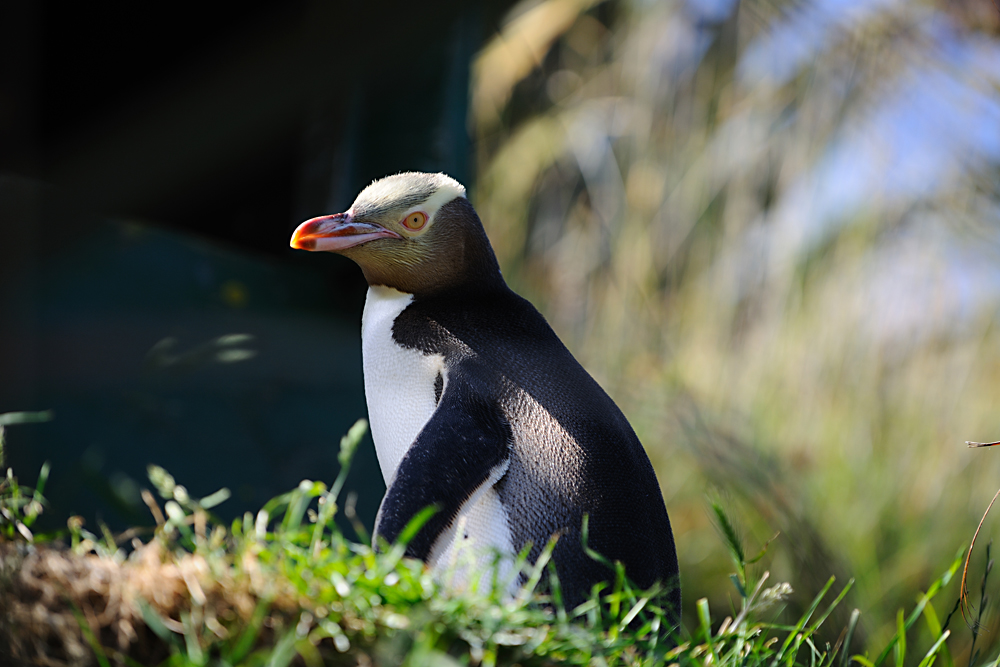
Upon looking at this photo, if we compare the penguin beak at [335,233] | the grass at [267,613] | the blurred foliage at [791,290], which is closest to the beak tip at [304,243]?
the penguin beak at [335,233]

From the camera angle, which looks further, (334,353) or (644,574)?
(334,353)

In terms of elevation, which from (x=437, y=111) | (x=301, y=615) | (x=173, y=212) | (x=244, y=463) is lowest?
(x=244, y=463)

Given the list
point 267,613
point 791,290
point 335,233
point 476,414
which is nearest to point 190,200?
point 335,233

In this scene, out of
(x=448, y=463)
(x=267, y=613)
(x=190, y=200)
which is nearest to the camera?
(x=267, y=613)

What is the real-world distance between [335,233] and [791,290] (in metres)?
2.10

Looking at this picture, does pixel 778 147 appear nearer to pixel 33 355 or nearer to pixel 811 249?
pixel 811 249

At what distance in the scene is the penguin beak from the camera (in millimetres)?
755

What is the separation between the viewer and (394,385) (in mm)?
810

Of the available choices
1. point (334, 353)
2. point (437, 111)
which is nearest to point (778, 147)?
point (437, 111)

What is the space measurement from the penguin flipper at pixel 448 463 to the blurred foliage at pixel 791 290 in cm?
119

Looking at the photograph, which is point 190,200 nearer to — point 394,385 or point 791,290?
point 394,385

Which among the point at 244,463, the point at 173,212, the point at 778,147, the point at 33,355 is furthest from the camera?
the point at 778,147

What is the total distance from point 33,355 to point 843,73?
93.5 inches

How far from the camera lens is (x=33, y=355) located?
1274 mm
